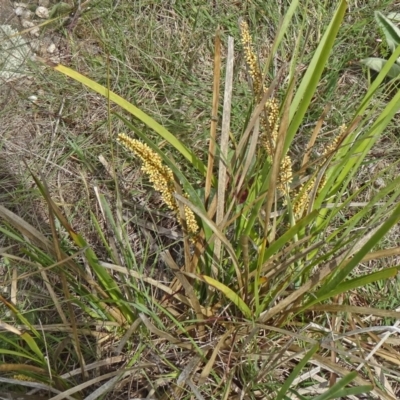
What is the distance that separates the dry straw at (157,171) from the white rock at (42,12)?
92 cm

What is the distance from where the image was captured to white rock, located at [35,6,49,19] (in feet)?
5.47

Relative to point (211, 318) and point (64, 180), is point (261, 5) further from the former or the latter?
point (211, 318)

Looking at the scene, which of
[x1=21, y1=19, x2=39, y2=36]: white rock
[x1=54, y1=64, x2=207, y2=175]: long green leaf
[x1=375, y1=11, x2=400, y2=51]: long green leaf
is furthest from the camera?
[x1=21, y1=19, x2=39, y2=36]: white rock

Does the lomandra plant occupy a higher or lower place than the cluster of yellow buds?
lower

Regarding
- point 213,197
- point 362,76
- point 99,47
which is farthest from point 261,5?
point 213,197

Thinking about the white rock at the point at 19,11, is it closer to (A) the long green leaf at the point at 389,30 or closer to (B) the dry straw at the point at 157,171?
(B) the dry straw at the point at 157,171

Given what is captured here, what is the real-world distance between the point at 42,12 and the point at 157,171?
38.9 inches

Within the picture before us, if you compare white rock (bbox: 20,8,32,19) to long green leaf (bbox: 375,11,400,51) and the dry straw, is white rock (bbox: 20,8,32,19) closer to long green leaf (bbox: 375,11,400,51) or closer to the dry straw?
the dry straw

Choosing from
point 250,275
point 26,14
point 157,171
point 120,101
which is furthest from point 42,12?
point 250,275

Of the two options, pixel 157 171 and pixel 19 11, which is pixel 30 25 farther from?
pixel 157 171

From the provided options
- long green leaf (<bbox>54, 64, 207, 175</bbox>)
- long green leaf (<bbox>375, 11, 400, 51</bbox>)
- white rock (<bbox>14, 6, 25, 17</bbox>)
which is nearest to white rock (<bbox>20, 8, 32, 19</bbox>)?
white rock (<bbox>14, 6, 25, 17</bbox>)

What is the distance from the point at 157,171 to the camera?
958mm

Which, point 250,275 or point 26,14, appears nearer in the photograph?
point 250,275

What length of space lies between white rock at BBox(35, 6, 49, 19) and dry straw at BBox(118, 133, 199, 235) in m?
0.92
